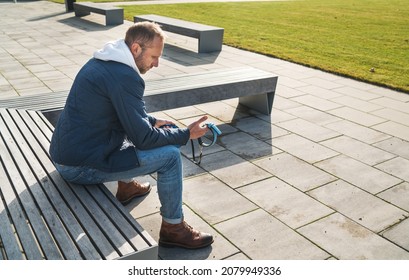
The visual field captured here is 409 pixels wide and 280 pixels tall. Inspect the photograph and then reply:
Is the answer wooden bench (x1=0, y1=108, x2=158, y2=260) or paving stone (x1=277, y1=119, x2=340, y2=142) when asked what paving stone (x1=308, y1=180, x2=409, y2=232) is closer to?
paving stone (x1=277, y1=119, x2=340, y2=142)

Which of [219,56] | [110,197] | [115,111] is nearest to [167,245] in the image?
[110,197]

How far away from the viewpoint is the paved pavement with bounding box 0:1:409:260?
11.3ft

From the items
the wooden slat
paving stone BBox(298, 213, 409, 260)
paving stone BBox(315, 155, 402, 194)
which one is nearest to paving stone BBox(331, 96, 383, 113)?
paving stone BBox(315, 155, 402, 194)

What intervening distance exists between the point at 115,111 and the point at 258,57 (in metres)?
7.51

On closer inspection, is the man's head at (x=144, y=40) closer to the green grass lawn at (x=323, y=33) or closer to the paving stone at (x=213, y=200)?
the paving stone at (x=213, y=200)

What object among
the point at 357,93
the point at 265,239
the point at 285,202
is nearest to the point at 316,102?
the point at 357,93

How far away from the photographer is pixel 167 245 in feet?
10.6

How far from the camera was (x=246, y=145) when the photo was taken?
5148 mm

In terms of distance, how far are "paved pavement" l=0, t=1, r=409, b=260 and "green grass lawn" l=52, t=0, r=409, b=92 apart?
3.86ft

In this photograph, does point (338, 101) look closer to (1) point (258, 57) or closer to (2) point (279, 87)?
(2) point (279, 87)

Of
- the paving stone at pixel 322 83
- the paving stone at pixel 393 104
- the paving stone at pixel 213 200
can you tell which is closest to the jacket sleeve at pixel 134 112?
the paving stone at pixel 213 200

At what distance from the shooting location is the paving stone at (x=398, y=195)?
157 inches

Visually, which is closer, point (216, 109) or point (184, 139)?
point (184, 139)

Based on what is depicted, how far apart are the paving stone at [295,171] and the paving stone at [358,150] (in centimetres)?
67
